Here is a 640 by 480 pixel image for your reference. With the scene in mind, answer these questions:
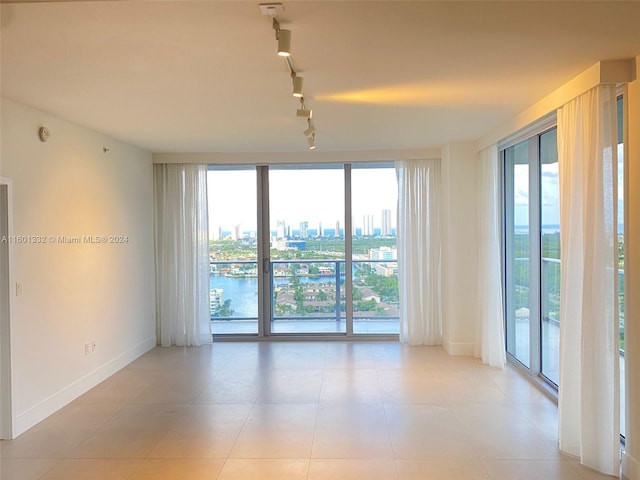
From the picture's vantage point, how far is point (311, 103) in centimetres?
386

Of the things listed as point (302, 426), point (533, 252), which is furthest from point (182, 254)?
point (533, 252)

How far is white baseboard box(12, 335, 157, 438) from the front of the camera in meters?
3.83

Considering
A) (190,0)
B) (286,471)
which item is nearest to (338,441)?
(286,471)

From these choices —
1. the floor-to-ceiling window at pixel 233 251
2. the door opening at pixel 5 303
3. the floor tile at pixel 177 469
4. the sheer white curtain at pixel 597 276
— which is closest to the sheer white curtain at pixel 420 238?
the floor-to-ceiling window at pixel 233 251

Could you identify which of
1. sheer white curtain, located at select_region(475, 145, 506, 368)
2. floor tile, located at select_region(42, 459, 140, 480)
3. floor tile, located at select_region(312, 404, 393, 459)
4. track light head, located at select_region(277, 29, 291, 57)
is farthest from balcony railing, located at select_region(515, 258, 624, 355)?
floor tile, located at select_region(42, 459, 140, 480)

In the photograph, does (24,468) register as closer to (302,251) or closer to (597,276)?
(597,276)

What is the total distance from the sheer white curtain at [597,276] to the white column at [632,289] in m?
0.07

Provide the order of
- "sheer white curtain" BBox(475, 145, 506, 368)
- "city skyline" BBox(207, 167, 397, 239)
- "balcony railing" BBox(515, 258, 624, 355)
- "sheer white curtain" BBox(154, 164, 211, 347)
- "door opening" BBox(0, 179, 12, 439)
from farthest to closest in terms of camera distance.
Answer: "city skyline" BBox(207, 167, 397, 239)
"sheer white curtain" BBox(154, 164, 211, 347)
"sheer white curtain" BBox(475, 145, 506, 368)
"balcony railing" BBox(515, 258, 624, 355)
"door opening" BBox(0, 179, 12, 439)

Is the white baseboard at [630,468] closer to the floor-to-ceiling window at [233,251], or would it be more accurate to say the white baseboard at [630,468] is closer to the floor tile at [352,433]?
the floor tile at [352,433]

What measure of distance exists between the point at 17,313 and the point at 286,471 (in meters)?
2.38

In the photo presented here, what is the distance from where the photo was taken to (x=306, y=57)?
2.79 meters

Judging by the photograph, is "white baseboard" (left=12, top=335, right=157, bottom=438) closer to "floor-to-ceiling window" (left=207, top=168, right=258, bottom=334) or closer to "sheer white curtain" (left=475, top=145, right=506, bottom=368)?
"floor-to-ceiling window" (left=207, top=168, right=258, bottom=334)

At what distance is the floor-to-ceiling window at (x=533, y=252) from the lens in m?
4.47

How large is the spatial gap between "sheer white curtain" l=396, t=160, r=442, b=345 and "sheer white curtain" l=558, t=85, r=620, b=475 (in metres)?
3.17
